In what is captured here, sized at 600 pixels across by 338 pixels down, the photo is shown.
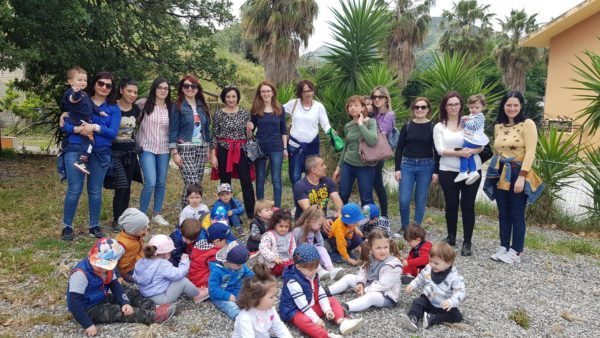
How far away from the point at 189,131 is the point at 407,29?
25.5 m

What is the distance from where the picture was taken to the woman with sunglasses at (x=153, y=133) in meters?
5.61

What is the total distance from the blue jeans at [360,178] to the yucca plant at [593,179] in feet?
13.0

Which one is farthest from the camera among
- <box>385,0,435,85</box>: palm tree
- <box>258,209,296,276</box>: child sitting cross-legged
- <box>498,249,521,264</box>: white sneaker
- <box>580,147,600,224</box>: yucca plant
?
<box>385,0,435,85</box>: palm tree

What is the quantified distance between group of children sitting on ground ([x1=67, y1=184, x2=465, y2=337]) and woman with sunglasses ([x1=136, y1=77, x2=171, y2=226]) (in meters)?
1.51

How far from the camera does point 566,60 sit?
19.8 meters

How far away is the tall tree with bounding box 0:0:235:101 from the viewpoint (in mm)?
8078

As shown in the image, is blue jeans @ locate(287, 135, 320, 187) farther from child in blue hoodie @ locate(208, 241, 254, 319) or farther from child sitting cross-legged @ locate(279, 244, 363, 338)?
child sitting cross-legged @ locate(279, 244, 363, 338)

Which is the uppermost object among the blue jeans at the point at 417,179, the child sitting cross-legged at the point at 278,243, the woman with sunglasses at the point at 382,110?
the woman with sunglasses at the point at 382,110

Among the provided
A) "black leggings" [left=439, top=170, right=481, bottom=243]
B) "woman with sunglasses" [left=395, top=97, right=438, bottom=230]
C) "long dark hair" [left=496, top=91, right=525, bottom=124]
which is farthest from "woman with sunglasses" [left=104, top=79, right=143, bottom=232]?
"long dark hair" [left=496, top=91, right=525, bottom=124]

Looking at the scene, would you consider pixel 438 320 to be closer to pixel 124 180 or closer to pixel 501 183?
pixel 501 183

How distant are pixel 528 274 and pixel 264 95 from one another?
3680mm

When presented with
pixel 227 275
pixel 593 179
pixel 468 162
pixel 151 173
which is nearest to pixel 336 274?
pixel 227 275

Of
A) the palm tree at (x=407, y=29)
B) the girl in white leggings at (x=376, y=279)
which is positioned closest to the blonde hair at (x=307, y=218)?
the girl in white leggings at (x=376, y=279)

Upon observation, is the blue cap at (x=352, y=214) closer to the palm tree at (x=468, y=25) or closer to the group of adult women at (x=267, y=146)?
the group of adult women at (x=267, y=146)
